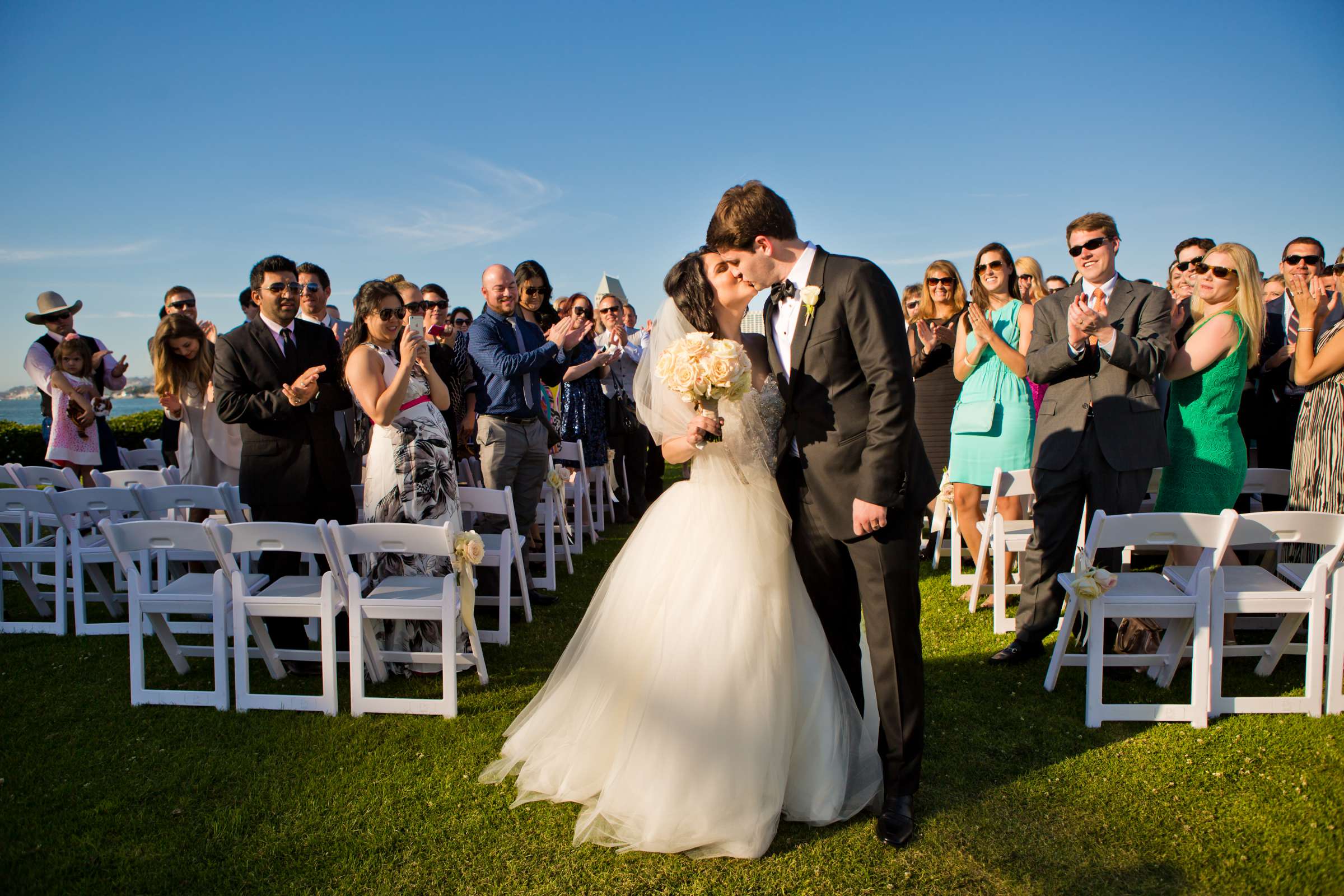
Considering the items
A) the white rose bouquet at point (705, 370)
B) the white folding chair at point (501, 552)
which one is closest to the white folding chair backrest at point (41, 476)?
the white folding chair at point (501, 552)

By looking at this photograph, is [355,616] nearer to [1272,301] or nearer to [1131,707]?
[1131,707]

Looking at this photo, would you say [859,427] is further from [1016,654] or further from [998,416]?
[998,416]

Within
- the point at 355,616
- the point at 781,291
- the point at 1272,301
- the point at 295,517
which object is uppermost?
the point at 1272,301

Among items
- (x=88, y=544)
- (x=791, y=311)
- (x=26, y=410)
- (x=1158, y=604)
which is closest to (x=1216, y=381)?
(x=1158, y=604)

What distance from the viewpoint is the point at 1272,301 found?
8055 millimetres

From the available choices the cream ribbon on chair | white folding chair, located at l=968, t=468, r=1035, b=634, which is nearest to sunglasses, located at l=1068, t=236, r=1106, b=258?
white folding chair, located at l=968, t=468, r=1035, b=634

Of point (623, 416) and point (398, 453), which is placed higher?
point (623, 416)

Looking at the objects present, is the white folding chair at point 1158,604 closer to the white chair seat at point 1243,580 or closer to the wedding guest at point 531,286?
the white chair seat at point 1243,580

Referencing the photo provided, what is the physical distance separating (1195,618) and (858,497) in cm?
229

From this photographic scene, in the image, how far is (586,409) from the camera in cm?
925

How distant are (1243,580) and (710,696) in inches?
126

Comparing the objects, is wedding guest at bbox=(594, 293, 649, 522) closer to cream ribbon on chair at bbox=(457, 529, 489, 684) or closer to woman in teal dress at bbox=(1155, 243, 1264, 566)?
cream ribbon on chair at bbox=(457, 529, 489, 684)

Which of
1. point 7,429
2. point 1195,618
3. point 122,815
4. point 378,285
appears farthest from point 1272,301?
point 7,429

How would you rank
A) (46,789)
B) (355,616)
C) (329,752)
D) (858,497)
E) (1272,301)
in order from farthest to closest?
(1272,301)
(355,616)
(329,752)
(46,789)
(858,497)
